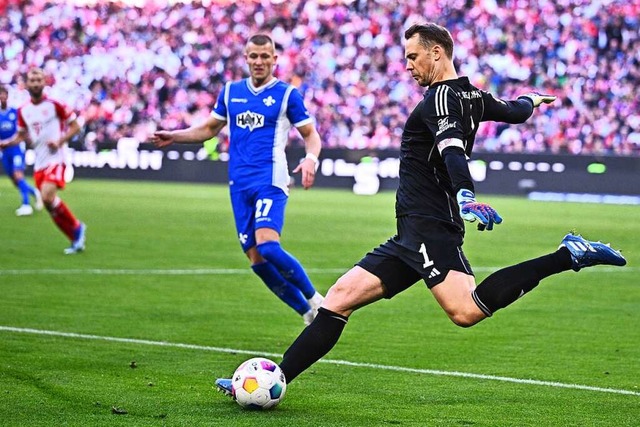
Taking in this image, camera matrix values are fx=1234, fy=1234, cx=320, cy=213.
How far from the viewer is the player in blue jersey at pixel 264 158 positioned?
9.39m

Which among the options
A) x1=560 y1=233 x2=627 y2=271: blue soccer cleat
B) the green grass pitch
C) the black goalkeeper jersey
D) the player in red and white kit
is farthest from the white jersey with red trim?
x1=560 y1=233 x2=627 y2=271: blue soccer cleat

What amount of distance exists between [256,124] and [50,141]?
692 cm

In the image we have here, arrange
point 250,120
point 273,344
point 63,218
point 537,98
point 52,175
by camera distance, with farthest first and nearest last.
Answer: point 52,175 < point 63,218 < point 250,120 < point 273,344 < point 537,98

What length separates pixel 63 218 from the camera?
15.9m

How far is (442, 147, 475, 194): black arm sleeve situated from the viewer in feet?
19.0

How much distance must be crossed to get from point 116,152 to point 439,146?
32826 mm

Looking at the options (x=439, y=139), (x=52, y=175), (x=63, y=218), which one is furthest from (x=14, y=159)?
(x=439, y=139)

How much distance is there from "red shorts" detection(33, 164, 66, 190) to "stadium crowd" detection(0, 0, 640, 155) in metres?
16.1

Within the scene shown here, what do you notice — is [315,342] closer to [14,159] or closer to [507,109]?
[507,109]

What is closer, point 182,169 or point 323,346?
point 323,346

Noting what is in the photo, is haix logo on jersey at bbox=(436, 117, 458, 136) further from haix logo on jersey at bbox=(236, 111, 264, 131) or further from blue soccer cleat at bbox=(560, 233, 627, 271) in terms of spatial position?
haix logo on jersey at bbox=(236, 111, 264, 131)

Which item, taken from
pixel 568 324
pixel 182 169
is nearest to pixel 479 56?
pixel 182 169

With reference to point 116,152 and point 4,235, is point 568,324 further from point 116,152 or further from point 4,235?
point 116,152

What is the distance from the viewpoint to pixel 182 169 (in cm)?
3697
